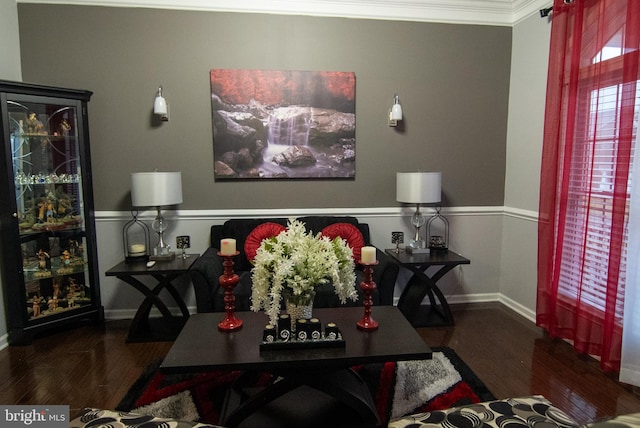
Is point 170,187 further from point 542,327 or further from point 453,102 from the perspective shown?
point 542,327

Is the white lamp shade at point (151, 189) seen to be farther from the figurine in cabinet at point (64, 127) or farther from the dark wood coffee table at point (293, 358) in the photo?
the dark wood coffee table at point (293, 358)

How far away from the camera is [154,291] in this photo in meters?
2.97

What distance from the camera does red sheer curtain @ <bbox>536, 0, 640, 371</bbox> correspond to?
2.24 metres

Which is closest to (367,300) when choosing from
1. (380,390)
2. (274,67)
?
(380,390)

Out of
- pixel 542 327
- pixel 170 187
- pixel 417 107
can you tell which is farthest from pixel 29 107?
pixel 542 327

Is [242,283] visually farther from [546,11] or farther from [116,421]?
[546,11]

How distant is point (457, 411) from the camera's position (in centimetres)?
142

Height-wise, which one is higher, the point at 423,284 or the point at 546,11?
the point at 546,11

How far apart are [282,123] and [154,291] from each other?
5.73 feet

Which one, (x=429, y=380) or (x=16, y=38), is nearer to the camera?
(x=429, y=380)

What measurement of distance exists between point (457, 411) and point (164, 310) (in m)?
2.35

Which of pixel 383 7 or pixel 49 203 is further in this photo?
pixel 383 7

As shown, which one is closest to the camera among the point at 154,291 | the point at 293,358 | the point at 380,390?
the point at 293,358

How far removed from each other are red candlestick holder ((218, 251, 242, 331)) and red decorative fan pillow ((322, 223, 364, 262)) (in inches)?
49.6
